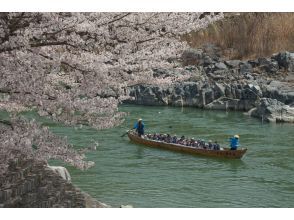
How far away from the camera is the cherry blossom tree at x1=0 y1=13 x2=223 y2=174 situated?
7094 millimetres

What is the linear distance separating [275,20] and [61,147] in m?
38.9

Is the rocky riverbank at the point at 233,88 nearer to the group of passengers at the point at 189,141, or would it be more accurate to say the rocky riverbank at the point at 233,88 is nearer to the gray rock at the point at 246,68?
the gray rock at the point at 246,68

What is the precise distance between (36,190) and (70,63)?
249 centimetres

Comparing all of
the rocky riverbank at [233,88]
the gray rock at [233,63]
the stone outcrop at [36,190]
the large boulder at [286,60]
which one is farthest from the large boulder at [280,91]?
the stone outcrop at [36,190]

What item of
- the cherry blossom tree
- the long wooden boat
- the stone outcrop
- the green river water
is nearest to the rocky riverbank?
the green river water

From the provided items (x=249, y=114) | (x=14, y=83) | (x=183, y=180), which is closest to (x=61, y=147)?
(x=14, y=83)

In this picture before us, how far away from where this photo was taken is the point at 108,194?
15742 millimetres

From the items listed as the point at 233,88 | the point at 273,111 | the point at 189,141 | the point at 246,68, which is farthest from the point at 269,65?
the point at 189,141

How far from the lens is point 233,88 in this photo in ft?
123

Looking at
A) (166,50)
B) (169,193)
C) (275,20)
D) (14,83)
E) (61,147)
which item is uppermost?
(275,20)

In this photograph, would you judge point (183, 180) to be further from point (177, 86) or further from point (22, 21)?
point (177, 86)

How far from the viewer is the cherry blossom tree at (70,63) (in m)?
7.09

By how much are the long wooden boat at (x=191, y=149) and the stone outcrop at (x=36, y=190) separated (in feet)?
42.8

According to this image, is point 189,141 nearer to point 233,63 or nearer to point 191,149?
point 191,149
